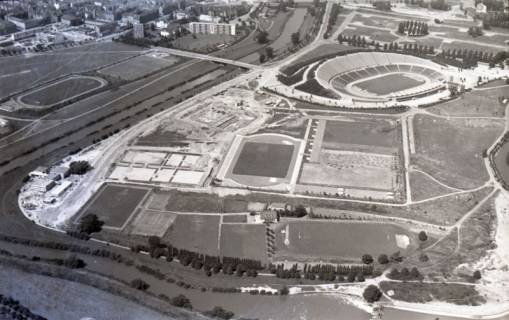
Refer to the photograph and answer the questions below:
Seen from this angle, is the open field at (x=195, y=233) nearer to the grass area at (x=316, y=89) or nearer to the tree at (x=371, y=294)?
the tree at (x=371, y=294)

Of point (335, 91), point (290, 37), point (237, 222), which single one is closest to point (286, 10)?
point (290, 37)

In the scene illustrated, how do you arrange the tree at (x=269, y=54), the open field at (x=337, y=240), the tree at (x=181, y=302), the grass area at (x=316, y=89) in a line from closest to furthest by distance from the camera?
the tree at (x=181, y=302)
the open field at (x=337, y=240)
the grass area at (x=316, y=89)
the tree at (x=269, y=54)

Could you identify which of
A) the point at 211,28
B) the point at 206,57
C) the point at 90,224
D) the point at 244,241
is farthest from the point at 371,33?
the point at 90,224

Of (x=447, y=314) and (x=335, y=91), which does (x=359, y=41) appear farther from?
(x=447, y=314)

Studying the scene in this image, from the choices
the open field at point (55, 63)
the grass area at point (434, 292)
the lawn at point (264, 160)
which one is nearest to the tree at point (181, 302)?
the grass area at point (434, 292)

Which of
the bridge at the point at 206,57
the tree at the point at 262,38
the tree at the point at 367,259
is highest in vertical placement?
the tree at the point at 262,38

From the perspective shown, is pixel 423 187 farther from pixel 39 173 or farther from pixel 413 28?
pixel 413 28

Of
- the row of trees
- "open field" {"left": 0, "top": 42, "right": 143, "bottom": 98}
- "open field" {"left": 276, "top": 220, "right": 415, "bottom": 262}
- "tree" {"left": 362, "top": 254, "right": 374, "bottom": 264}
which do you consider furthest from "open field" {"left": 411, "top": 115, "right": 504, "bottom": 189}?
"open field" {"left": 0, "top": 42, "right": 143, "bottom": 98}
